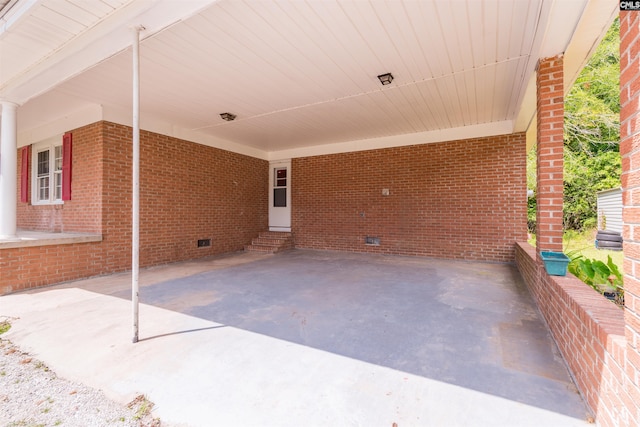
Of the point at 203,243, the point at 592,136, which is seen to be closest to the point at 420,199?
the point at 203,243

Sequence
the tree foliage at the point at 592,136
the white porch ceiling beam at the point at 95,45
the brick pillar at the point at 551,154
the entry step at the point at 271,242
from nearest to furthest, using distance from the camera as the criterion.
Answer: the white porch ceiling beam at the point at 95,45
the brick pillar at the point at 551,154
the entry step at the point at 271,242
the tree foliage at the point at 592,136

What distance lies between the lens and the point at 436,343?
8.20ft

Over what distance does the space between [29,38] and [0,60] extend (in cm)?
94

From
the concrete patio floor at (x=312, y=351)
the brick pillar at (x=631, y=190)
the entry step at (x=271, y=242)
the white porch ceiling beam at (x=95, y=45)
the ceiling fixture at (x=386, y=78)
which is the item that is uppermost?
the ceiling fixture at (x=386, y=78)

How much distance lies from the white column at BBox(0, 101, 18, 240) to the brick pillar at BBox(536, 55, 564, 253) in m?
7.24

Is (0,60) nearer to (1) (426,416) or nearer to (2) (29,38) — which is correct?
(2) (29,38)

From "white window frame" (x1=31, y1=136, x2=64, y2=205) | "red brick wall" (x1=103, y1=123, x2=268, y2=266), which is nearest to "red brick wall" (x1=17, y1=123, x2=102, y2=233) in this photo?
"red brick wall" (x1=103, y1=123, x2=268, y2=266)

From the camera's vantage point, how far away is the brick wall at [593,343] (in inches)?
53.1

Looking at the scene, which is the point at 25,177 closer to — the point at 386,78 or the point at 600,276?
the point at 386,78

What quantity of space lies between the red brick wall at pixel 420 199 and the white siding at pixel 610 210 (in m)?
5.64

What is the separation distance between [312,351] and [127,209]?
5095mm

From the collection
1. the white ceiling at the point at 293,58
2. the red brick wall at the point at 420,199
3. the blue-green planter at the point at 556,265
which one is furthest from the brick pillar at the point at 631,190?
the red brick wall at the point at 420,199

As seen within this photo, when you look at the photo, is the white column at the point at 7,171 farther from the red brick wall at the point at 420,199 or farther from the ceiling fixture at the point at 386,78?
the red brick wall at the point at 420,199

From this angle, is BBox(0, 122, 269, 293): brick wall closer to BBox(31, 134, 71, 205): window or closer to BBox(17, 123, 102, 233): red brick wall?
BBox(17, 123, 102, 233): red brick wall
